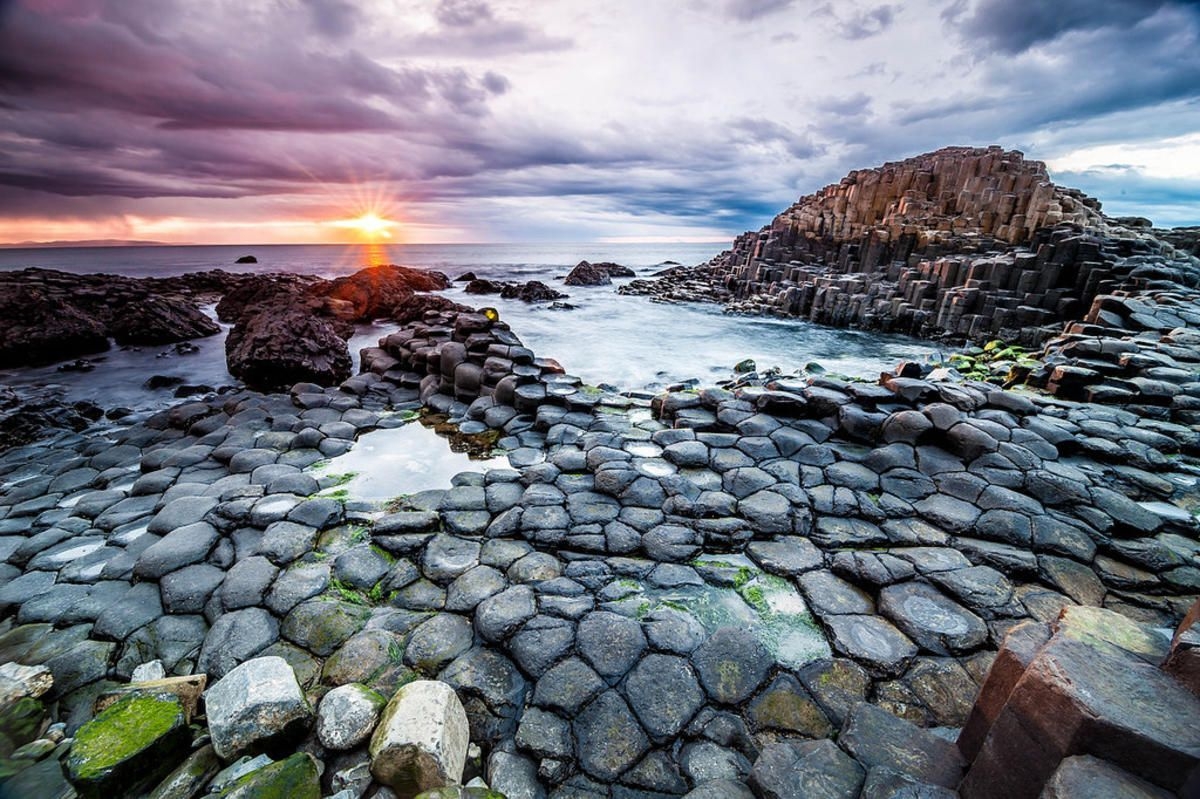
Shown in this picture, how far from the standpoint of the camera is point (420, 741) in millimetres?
2268

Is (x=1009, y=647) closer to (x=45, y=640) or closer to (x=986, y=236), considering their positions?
(x=45, y=640)

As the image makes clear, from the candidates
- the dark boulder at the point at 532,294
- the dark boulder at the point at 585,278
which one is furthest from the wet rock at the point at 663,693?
the dark boulder at the point at 585,278

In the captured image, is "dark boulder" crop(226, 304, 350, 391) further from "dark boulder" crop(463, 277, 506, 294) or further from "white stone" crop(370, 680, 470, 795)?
"dark boulder" crop(463, 277, 506, 294)

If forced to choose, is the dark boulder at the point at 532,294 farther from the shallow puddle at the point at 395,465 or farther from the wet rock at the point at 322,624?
the wet rock at the point at 322,624

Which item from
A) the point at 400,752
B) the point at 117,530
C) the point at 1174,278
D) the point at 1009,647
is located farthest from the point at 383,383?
the point at 1174,278

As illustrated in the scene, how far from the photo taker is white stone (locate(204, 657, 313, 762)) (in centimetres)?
242

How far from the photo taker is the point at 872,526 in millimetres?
4262

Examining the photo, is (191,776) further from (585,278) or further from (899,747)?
(585,278)

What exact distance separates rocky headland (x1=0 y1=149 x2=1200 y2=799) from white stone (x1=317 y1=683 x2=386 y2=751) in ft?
0.05

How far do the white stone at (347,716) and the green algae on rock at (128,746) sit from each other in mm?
664

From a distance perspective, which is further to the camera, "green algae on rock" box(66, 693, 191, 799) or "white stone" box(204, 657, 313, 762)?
"white stone" box(204, 657, 313, 762)

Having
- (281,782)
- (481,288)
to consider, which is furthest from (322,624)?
(481,288)

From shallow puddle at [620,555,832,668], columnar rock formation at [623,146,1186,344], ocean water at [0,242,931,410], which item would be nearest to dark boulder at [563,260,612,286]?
columnar rock formation at [623,146,1186,344]

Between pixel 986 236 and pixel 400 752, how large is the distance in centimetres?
2948
